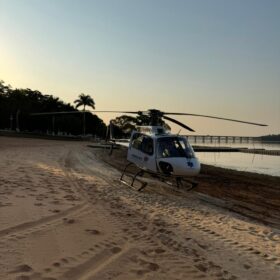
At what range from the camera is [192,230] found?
10.4 meters

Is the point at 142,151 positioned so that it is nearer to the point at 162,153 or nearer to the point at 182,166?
the point at 162,153

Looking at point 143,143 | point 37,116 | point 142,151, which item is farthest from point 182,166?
point 37,116

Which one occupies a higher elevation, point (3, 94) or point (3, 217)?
point (3, 94)

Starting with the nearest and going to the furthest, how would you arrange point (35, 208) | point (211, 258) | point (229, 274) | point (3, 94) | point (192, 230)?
point (229, 274) < point (211, 258) < point (192, 230) < point (35, 208) < point (3, 94)

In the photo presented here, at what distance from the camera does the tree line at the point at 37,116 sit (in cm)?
9400

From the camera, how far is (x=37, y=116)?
101m

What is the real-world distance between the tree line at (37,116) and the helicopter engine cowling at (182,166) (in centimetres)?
5460

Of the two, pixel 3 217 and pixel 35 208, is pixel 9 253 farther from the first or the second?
pixel 35 208

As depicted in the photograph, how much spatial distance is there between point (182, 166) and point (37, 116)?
3494 inches

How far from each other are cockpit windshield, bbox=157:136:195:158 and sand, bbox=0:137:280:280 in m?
2.53

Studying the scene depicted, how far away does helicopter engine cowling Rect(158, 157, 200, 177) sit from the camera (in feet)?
54.5

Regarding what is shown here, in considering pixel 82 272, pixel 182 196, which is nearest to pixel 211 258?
pixel 82 272

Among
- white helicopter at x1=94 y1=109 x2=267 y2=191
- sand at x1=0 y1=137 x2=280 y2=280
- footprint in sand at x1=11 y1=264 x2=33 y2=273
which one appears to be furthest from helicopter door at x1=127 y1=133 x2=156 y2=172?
footprint in sand at x1=11 y1=264 x2=33 y2=273

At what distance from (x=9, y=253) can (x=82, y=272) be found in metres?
1.42
